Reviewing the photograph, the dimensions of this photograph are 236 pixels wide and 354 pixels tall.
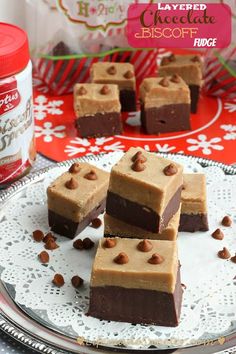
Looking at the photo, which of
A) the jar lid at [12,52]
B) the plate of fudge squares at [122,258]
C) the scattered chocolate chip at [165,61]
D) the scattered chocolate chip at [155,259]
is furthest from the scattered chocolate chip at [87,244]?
the scattered chocolate chip at [165,61]

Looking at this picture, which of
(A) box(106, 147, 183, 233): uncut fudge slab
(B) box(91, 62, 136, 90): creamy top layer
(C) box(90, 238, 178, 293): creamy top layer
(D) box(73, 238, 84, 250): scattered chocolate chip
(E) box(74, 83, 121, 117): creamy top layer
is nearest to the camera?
(C) box(90, 238, 178, 293): creamy top layer

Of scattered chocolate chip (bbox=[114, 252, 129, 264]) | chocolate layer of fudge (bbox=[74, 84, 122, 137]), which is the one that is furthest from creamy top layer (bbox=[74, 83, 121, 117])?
scattered chocolate chip (bbox=[114, 252, 129, 264])

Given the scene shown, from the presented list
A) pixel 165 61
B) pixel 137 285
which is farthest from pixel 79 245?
pixel 165 61

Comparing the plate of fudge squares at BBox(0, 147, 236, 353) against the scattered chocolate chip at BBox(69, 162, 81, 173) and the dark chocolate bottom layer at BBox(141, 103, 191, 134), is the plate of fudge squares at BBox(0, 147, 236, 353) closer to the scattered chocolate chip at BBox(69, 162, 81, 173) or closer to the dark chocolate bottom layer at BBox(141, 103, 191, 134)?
the scattered chocolate chip at BBox(69, 162, 81, 173)

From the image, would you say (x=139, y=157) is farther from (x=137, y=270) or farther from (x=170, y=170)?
(x=137, y=270)

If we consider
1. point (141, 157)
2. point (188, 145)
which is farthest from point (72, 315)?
point (188, 145)

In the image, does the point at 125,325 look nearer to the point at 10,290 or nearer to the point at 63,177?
the point at 10,290
